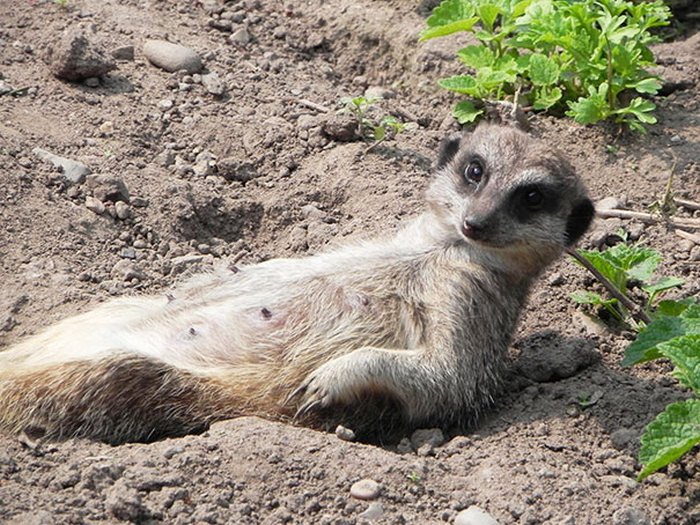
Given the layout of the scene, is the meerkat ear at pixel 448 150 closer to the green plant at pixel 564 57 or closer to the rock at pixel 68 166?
the green plant at pixel 564 57

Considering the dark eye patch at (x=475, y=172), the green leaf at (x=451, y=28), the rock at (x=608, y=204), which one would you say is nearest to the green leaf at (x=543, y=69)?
the green leaf at (x=451, y=28)

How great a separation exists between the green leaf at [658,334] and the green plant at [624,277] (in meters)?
0.73

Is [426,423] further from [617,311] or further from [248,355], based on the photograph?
[617,311]

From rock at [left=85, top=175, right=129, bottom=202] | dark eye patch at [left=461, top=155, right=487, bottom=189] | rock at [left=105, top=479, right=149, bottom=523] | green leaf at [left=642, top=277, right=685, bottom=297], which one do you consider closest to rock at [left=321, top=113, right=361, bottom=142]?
→ rock at [left=85, top=175, right=129, bottom=202]

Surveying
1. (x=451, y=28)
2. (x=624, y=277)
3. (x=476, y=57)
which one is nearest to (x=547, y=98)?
(x=476, y=57)

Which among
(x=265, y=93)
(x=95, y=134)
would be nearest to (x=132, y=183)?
(x=95, y=134)

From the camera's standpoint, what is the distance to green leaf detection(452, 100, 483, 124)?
305 inches

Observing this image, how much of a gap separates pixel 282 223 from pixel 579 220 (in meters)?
1.95

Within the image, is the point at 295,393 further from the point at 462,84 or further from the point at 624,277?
the point at 462,84

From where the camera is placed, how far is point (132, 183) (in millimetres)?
7047

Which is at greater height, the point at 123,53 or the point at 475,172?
the point at 475,172

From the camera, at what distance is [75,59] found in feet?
24.8

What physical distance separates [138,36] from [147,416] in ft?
12.4

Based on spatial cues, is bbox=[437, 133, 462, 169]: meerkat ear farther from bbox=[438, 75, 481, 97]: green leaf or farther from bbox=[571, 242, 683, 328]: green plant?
bbox=[438, 75, 481, 97]: green leaf
